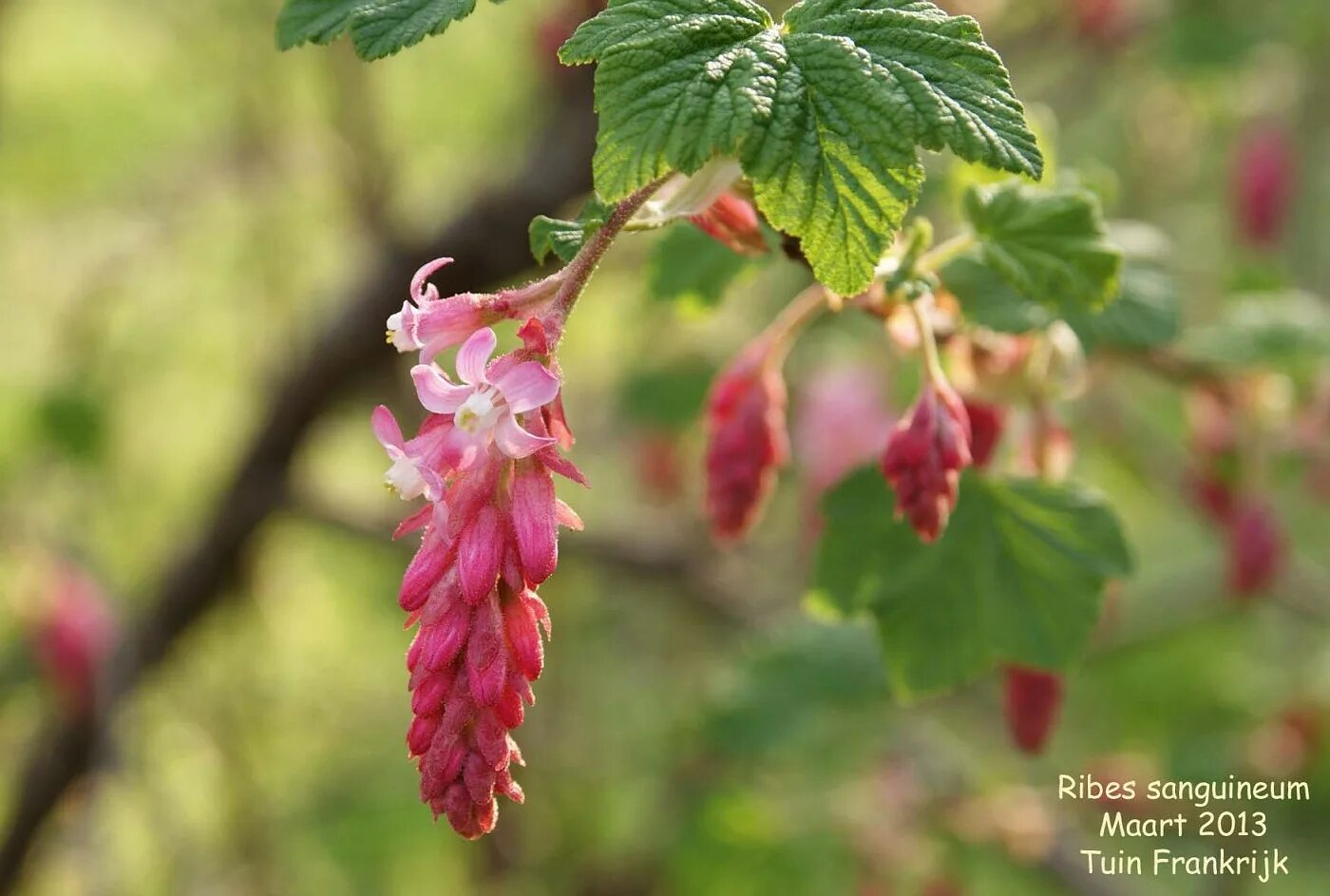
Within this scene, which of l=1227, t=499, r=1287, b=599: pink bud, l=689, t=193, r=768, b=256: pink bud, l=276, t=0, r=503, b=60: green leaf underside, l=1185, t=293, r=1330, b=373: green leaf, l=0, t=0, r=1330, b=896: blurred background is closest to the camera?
l=276, t=0, r=503, b=60: green leaf underside

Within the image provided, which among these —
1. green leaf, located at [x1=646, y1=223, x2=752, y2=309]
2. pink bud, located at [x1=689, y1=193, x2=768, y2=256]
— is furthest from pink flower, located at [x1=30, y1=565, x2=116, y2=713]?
pink bud, located at [x1=689, y1=193, x2=768, y2=256]

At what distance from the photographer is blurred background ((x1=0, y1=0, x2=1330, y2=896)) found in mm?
2734

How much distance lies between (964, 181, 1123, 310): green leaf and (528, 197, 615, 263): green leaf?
40cm

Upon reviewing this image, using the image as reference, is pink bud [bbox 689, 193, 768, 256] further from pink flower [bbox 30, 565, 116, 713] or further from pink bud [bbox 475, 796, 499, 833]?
pink flower [bbox 30, 565, 116, 713]

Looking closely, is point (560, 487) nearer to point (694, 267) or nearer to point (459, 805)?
point (694, 267)

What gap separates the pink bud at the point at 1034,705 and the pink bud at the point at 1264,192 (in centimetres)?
271

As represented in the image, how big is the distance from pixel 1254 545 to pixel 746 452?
1140 mm

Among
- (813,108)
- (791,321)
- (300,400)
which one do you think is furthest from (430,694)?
(300,400)

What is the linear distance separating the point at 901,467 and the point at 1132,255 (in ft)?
2.37

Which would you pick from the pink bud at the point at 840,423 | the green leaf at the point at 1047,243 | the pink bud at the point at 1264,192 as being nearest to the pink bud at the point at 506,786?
the green leaf at the point at 1047,243

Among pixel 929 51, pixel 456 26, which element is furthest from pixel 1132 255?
pixel 456 26

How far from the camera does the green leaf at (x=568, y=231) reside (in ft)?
2.76

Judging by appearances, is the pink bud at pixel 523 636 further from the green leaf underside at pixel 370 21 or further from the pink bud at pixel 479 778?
the green leaf underside at pixel 370 21

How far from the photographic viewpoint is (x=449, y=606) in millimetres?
775
